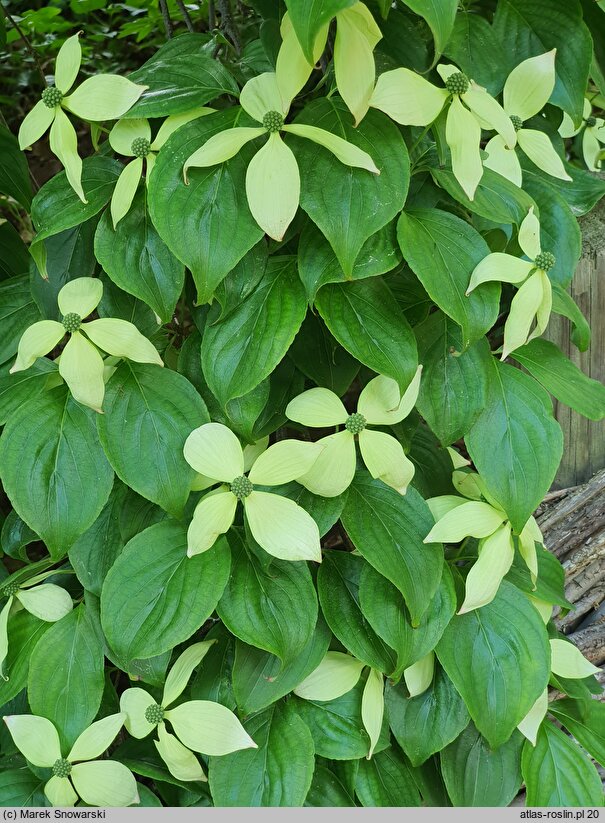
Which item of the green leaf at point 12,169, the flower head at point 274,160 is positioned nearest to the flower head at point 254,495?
the flower head at point 274,160

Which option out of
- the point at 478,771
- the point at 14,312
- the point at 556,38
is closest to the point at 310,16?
the point at 556,38

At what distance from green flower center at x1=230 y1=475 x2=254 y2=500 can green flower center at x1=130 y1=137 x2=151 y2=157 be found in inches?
14.0

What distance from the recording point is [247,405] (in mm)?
784

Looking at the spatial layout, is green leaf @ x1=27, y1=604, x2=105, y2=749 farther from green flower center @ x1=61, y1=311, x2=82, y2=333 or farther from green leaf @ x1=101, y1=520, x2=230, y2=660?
green flower center @ x1=61, y1=311, x2=82, y2=333

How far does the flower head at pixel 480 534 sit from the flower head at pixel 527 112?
38 cm

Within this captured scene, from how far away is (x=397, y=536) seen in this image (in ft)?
2.71

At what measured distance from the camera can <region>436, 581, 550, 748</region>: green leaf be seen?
870mm

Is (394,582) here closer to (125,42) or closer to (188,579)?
(188,579)

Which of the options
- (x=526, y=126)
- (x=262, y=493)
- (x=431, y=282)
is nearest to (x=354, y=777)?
(x=262, y=493)

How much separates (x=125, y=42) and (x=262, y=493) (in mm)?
1688

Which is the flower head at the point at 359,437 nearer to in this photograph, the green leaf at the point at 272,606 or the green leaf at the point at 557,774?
the green leaf at the point at 272,606

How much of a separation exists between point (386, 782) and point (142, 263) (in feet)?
2.33

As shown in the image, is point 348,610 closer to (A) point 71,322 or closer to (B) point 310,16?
(A) point 71,322

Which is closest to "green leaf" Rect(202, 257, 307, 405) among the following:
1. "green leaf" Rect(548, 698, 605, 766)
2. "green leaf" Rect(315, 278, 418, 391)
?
"green leaf" Rect(315, 278, 418, 391)
